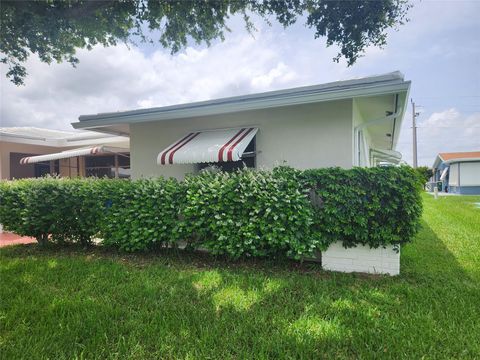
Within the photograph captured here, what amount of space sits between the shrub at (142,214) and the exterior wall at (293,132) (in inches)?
104

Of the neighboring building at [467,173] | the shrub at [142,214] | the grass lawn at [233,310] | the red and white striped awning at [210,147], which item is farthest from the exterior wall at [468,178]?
the shrub at [142,214]

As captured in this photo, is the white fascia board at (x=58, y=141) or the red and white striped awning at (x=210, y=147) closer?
the red and white striped awning at (x=210, y=147)

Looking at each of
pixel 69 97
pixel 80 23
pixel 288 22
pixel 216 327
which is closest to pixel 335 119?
pixel 288 22

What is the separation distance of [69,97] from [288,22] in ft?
34.4

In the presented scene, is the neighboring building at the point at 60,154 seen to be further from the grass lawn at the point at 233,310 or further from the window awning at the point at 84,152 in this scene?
the grass lawn at the point at 233,310

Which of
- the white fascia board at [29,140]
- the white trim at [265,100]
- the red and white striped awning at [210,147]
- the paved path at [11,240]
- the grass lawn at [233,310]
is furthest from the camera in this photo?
the white fascia board at [29,140]

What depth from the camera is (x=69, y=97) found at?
12.8 m

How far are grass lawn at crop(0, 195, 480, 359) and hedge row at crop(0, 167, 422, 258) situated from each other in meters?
0.71

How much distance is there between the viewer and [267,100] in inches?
305

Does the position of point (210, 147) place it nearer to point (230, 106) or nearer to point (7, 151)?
point (230, 106)

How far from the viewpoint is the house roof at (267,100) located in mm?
6715

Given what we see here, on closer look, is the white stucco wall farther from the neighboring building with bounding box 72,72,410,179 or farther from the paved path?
the paved path

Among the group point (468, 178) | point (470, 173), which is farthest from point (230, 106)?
point (470, 173)

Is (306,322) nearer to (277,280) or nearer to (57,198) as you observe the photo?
(277,280)
